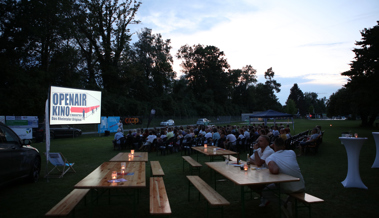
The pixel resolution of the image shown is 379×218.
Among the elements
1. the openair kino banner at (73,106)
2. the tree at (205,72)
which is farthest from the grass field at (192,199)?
the tree at (205,72)

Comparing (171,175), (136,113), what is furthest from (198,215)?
(136,113)

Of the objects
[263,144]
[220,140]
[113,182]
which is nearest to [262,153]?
[263,144]

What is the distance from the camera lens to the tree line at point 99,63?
76.5 feet

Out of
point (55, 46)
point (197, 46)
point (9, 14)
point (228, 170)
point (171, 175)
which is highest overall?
Result: point (197, 46)

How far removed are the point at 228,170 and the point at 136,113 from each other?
3355 centimetres

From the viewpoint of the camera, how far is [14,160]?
18.6 ft

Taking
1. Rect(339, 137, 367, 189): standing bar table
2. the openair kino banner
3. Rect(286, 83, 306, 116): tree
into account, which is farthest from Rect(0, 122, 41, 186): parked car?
Rect(286, 83, 306, 116): tree

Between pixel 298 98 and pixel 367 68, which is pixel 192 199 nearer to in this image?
pixel 367 68

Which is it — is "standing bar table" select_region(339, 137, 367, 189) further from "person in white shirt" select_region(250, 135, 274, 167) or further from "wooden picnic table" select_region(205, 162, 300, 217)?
"wooden picnic table" select_region(205, 162, 300, 217)

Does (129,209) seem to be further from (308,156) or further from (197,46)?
(197,46)

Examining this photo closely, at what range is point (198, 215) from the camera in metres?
4.29

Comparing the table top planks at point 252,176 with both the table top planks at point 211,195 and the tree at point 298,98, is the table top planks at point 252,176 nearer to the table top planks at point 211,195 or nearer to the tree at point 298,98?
the table top planks at point 211,195

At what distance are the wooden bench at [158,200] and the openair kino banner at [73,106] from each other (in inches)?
292

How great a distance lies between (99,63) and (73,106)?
25.3m
